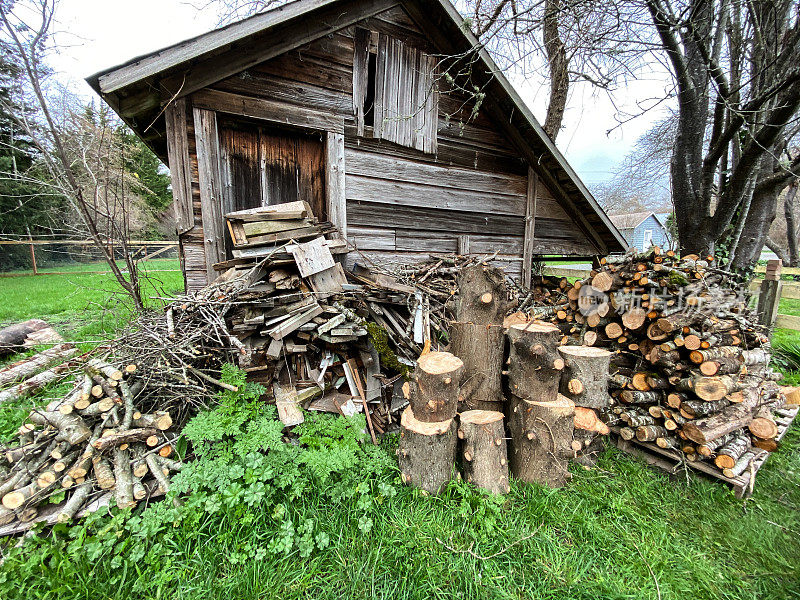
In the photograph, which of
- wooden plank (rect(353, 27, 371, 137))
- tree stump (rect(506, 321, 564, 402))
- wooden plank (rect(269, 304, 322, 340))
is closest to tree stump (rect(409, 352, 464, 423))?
tree stump (rect(506, 321, 564, 402))

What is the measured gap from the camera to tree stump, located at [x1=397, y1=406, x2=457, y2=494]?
2424 mm

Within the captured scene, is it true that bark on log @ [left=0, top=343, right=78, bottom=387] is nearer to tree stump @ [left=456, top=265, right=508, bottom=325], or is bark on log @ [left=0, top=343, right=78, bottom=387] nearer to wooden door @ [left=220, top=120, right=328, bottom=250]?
wooden door @ [left=220, top=120, right=328, bottom=250]

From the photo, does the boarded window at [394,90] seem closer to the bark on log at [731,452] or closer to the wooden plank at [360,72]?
the wooden plank at [360,72]

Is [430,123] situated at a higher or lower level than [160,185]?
lower

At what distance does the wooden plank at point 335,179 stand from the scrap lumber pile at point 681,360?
11.5ft

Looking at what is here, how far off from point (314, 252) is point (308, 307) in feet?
2.39

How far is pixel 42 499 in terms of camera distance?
2066 mm

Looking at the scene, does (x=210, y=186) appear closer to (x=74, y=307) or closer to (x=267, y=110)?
(x=267, y=110)

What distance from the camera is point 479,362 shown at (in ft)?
9.16

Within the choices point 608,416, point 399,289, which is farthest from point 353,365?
point 608,416

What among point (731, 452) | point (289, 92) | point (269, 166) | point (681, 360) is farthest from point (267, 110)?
point (731, 452)

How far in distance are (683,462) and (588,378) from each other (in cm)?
126

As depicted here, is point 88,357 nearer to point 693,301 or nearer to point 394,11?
point 394,11

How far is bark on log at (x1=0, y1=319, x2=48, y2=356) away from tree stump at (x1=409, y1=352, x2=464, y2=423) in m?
6.06
